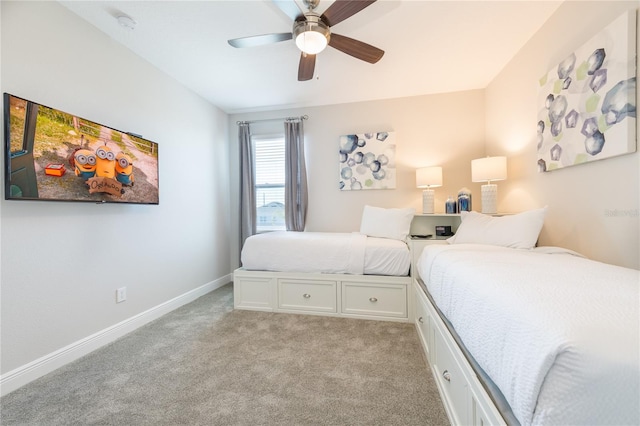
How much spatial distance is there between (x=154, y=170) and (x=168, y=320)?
1423 millimetres

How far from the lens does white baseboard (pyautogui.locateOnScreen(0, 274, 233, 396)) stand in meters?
1.47

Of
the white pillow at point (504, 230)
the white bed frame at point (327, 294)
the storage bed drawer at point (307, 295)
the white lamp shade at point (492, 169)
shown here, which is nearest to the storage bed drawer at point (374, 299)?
the white bed frame at point (327, 294)

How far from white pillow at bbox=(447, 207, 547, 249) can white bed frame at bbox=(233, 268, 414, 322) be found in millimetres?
664

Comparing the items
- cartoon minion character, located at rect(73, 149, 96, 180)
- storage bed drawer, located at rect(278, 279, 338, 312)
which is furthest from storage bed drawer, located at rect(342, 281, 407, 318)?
cartoon minion character, located at rect(73, 149, 96, 180)

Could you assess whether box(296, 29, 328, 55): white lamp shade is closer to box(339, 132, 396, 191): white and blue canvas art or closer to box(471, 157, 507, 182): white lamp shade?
box(339, 132, 396, 191): white and blue canvas art

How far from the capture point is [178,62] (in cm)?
241

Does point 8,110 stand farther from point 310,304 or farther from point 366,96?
point 366,96

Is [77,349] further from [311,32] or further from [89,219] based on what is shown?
[311,32]

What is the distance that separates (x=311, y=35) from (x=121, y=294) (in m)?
2.48

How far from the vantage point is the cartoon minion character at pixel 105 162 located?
6.15 ft

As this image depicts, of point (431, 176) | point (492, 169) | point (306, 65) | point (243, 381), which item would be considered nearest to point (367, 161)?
point (431, 176)

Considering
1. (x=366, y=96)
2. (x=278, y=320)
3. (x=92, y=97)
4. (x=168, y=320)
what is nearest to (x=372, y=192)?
(x=366, y=96)

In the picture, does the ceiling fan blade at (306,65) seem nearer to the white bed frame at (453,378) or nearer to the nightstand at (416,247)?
the nightstand at (416,247)

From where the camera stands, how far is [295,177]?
3420mm
